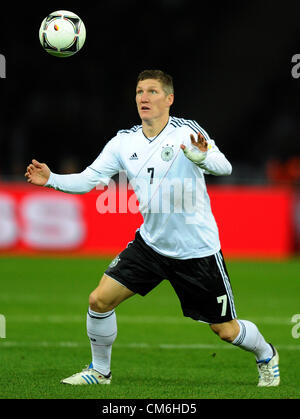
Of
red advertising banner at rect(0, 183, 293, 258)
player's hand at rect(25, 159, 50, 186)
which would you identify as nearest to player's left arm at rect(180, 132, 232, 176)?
player's hand at rect(25, 159, 50, 186)

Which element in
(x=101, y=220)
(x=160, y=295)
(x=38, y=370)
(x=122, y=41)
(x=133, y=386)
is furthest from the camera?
(x=122, y=41)

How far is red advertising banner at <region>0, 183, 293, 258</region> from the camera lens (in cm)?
1677

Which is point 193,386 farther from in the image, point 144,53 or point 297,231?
point 144,53

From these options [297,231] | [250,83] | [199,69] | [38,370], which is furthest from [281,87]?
[38,370]

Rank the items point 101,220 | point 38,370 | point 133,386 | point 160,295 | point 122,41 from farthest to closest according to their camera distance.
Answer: point 122,41 → point 101,220 → point 160,295 → point 38,370 → point 133,386

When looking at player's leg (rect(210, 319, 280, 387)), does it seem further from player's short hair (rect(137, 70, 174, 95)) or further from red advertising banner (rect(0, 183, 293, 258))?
red advertising banner (rect(0, 183, 293, 258))

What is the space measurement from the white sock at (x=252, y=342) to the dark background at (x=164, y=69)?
1358 centimetres

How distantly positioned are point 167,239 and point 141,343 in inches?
95.8

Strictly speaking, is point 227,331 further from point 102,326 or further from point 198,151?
point 198,151

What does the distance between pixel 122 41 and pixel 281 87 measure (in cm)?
487

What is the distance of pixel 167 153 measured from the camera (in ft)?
21.3

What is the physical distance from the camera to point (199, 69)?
82.3 ft

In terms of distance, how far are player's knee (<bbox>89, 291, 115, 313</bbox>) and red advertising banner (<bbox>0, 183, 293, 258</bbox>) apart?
32.9 feet

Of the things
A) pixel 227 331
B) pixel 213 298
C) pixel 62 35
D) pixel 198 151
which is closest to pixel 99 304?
pixel 213 298
